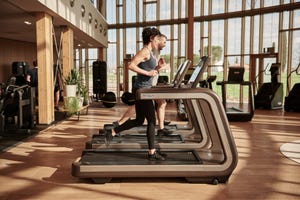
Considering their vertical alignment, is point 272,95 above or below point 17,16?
below

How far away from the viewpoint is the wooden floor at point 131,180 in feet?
7.77

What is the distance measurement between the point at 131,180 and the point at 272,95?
681 centimetres

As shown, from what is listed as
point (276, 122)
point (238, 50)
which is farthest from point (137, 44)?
point (276, 122)

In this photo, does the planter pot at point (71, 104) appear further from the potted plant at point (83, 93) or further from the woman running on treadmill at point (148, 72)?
the woman running on treadmill at point (148, 72)

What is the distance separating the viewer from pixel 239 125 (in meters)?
5.71

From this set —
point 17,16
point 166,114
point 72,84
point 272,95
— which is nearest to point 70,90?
point 72,84

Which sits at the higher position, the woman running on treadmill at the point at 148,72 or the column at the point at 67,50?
the column at the point at 67,50

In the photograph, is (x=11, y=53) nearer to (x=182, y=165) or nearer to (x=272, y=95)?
(x=272, y=95)

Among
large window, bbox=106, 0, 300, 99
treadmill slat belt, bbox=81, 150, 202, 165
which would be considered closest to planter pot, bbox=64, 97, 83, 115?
treadmill slat belt, bbox=81, 150, 202, 165

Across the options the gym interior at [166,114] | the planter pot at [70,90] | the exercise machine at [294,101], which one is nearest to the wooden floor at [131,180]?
the gym interior at [166,114]

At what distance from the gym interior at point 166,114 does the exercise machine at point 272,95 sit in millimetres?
32

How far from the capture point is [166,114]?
7523mm

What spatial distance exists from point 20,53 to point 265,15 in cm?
932

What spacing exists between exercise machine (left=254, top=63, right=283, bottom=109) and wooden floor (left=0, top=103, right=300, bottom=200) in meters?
4.12
